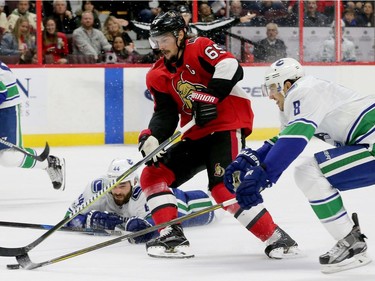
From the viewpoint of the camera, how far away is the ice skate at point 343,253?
144 inches

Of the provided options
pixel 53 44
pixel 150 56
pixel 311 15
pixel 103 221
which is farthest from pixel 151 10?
pixel 103 221

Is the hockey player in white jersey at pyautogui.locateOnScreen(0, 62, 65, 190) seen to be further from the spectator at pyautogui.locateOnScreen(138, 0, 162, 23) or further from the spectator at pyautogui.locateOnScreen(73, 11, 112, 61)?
the spectator at pyautogui.locateOnScreen(138, 0, 162, 23)

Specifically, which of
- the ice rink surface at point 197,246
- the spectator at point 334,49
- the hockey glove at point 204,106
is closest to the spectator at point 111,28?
the spectator at point 334,49

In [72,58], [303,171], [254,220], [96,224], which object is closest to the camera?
[303,171]

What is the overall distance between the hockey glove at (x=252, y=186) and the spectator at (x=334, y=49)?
231 inches

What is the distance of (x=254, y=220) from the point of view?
4102mm

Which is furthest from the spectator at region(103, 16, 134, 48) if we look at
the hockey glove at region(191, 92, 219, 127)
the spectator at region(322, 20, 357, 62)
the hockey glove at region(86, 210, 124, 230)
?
the hockey glove at region(191, 92, 219, 127)

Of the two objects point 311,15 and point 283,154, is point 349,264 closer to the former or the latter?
point 283,154

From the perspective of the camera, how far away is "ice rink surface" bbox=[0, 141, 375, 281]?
3.75 metres

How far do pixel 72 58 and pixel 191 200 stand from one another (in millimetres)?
4146

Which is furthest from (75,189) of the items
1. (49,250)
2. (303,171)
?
(303,171)

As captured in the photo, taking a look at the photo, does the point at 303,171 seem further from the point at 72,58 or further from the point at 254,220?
the point at 72,58

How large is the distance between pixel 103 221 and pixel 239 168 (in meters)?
1.15

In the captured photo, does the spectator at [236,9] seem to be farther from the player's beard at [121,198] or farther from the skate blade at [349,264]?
the skate blade at [349,264]
